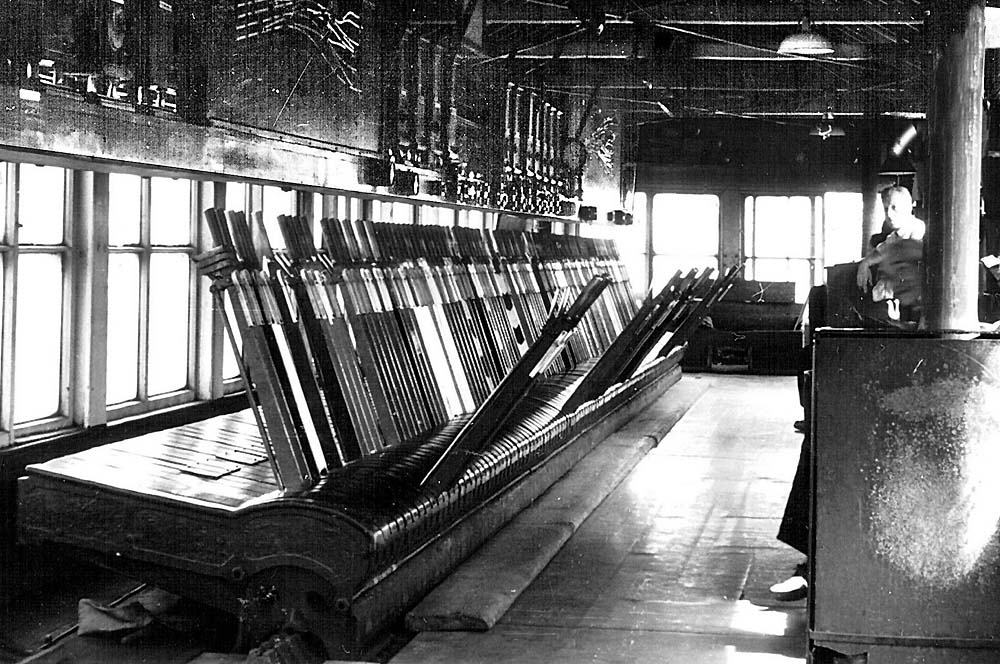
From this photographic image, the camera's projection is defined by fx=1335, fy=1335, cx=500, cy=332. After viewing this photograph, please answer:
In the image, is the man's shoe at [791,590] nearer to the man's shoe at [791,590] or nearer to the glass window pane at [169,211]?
the man's shoe at [791,590]

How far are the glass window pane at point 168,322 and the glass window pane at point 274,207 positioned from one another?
0.80 metres

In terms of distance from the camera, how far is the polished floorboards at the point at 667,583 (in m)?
4.22

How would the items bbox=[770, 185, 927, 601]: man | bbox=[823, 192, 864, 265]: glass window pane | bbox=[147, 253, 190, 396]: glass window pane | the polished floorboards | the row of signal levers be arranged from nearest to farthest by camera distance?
1. the polished floorboards
2. the row of signal levers
3. bbox=[770, 185, 927, 601]: man
4. bbox=[147, 253, 190, 396]: glass window pane
5. bbox=[823, 192, 864, 265]: glass window pane

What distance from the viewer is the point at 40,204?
5676 mm

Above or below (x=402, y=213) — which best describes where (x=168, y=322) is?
below

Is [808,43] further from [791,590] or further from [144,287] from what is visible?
[791,590]

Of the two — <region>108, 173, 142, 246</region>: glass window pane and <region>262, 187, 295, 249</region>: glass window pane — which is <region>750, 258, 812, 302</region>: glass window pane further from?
<region>108, 173, 142, 246</region>: glass window pane

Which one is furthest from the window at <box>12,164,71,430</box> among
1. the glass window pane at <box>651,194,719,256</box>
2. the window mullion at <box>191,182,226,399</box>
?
the glass window pane at <box>651,194,719,256</box>

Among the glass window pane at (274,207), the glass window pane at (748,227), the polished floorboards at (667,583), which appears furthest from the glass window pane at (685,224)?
the glass window pane at (274,207)

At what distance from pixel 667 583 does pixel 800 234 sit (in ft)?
40.8

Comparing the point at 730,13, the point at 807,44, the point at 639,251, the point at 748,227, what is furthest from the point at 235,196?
the point at 748,227

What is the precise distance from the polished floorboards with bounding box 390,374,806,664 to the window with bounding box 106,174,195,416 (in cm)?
228

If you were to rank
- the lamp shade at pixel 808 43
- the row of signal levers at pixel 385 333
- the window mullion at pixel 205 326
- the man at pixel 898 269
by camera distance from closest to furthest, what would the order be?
the row of signal levers at pixel 385 333
the man at pixel 898 269
the window mullion at pixel 205 326
the lamp shade at pixel 808 43

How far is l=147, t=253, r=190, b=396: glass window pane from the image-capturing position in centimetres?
661
